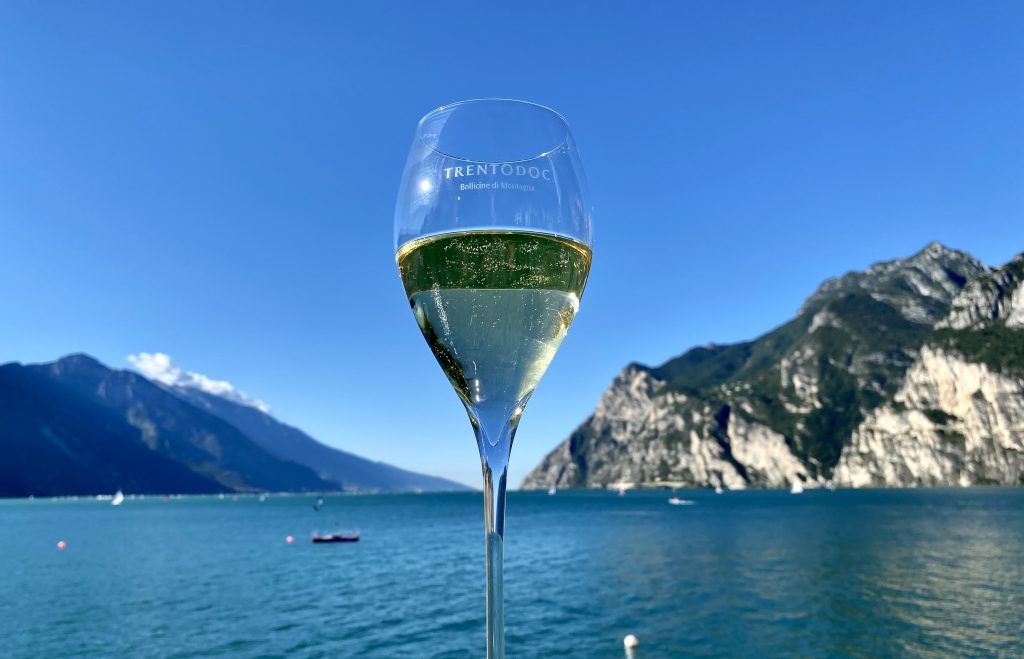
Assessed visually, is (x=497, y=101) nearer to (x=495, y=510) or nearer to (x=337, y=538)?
(x=495, y=510)

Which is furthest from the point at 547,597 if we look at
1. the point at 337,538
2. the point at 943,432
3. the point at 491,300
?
the point at 943,432

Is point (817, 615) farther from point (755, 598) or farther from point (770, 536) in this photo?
point (770, 536)

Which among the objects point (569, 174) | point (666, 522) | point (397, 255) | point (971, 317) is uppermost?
point (971, 317)

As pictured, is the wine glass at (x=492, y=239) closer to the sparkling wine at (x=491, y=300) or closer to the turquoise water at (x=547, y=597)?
the sparkling wine at (x=491, y=300)

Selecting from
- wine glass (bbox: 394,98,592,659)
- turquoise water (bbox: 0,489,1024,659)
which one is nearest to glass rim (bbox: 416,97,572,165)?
wine glass (bbox: 394,98,592,659)

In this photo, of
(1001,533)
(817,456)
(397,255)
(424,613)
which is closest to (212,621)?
(424,613)

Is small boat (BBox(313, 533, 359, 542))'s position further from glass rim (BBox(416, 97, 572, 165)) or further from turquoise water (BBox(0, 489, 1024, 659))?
glass rim (BBox(416, 97, 572, 165))

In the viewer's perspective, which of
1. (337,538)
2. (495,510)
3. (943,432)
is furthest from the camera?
(943,432)
